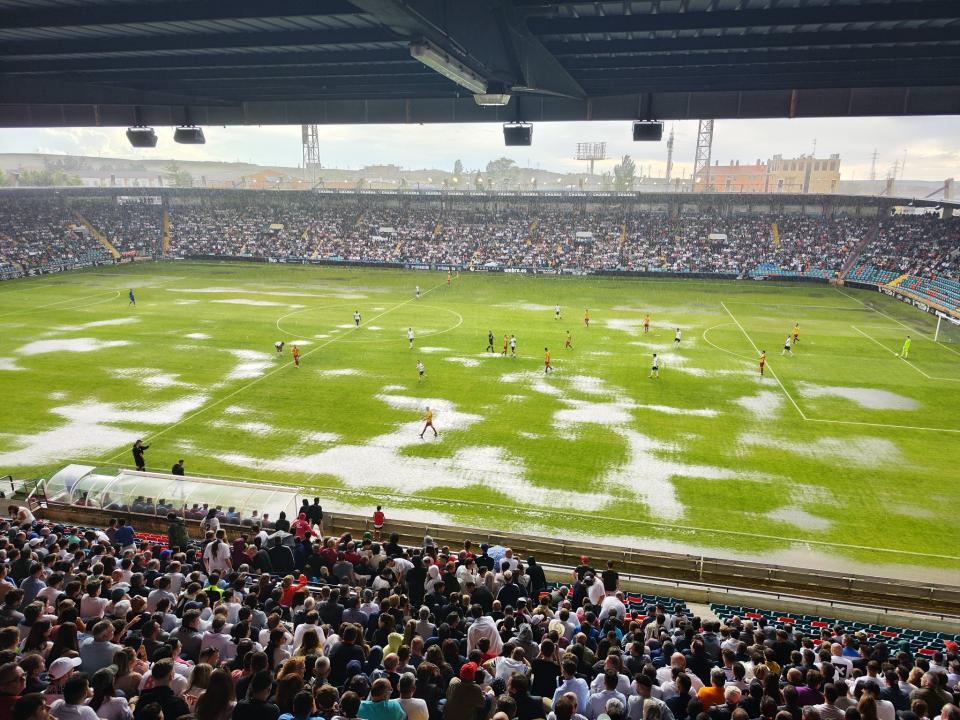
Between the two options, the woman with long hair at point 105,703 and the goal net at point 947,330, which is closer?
the woman with long hair at point 105,703

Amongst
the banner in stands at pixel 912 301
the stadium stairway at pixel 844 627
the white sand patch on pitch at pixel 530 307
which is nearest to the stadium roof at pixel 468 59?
the stadium stairway at pixel 844 627

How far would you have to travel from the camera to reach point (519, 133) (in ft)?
64.9

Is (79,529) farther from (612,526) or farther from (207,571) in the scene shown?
(612,526)

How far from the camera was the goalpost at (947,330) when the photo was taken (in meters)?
41.9

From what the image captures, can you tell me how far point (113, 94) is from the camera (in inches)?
875

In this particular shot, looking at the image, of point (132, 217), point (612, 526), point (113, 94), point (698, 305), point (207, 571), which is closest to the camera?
point (207, 571)

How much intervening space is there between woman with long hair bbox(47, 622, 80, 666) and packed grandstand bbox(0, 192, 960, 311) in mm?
67215

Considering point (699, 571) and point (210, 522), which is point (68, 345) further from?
point (699, 571)

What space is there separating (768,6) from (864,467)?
57.9 ft

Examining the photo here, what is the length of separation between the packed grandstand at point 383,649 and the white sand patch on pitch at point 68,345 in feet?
96.7

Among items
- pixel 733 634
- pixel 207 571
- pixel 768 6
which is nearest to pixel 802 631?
pixel 733 634

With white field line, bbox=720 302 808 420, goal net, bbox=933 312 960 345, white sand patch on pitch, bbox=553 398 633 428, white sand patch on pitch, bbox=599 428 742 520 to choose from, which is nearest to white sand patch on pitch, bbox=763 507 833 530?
white sand patch on pitch, bbox=599 428 742 520

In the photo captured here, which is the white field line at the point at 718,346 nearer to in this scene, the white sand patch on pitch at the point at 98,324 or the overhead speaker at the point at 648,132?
the overhead speaker at the point at 648,132

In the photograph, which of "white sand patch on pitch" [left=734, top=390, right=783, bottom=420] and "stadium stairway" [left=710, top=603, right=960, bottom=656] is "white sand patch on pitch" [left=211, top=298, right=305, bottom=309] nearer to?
"white sand patch on pitch" [left=734, top=390, right=783, bottom=420]
